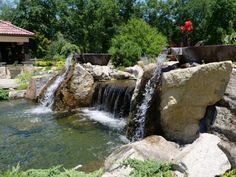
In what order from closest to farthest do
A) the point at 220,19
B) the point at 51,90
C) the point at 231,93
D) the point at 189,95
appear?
1. the point at 231,93
2. the point at 189,95
3. the point at 51,90
4. the point at 220,19

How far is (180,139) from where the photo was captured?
848 cm

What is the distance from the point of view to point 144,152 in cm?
702

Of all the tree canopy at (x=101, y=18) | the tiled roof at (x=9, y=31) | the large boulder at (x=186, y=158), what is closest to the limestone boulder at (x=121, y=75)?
the large boulder at (x=186, y=158)

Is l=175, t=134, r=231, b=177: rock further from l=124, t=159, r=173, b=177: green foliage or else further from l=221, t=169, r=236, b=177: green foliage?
l=124, t=159, r=173, b=177: green foliage

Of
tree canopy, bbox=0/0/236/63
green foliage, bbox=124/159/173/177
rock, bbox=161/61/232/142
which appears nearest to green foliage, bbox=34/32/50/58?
tree canopy, bbox=0/0/236/63

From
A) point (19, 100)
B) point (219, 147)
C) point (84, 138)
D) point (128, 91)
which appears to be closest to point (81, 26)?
point (19, 100)

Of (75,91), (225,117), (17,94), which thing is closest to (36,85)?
(17,94)

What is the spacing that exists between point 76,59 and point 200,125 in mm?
12083

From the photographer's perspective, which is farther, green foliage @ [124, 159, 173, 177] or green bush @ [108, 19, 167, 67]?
green bush @ [108, 19, 167, 67]

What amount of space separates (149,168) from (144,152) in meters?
0.83

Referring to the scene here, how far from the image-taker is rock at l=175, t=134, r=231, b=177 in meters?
6.01

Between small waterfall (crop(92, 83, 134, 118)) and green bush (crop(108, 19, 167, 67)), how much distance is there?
16.4 ft

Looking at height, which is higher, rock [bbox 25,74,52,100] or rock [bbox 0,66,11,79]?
rock [bbox 25,74,52,100]

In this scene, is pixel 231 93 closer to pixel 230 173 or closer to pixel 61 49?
pixel 230 173
